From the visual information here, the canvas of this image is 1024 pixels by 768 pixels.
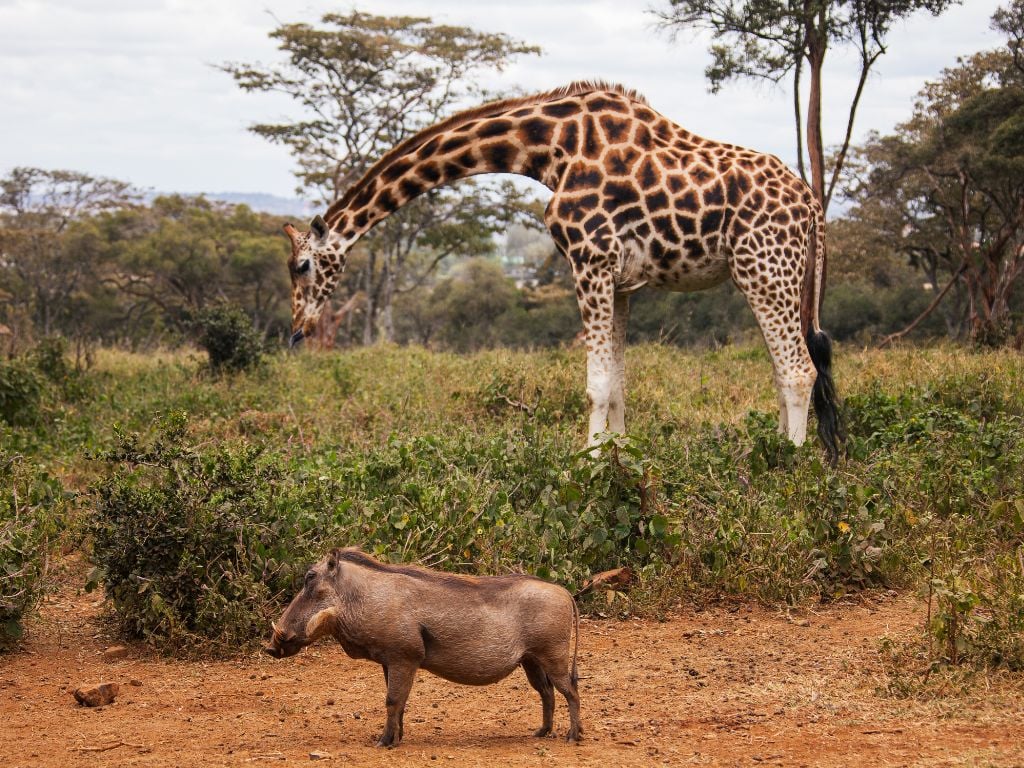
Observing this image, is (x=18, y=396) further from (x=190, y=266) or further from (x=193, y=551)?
(x=190, y=266)

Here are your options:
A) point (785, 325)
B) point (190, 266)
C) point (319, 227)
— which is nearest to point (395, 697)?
point (785, 325)

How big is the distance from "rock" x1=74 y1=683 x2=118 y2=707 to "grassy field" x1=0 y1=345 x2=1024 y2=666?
670 millimetres

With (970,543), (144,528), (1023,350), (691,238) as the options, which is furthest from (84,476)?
(1023,350)

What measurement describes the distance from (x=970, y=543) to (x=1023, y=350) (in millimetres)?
8402

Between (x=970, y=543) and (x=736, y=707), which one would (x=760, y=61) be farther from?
(x=736, y=707)

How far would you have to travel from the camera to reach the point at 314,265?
8.63 m

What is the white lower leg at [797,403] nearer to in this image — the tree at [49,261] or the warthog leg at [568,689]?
the warthog leg at [568,689]

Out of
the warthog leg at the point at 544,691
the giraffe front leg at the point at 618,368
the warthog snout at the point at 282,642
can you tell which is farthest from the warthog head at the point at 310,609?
the giraffe front leg at the point at 618,368

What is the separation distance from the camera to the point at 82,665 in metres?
5.29

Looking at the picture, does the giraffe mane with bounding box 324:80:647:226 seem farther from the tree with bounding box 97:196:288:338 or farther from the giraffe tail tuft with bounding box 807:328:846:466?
the tree with bounding box 97:196:288:338

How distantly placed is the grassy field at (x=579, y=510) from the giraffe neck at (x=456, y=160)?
1.68 meters

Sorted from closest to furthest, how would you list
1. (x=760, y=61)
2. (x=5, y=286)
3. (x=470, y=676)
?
(x=470, y=676)
(x=760, y=61)
(x=5, y=286)

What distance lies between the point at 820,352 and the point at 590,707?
4233 mm

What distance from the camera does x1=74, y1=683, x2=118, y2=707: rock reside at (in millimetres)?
4672
